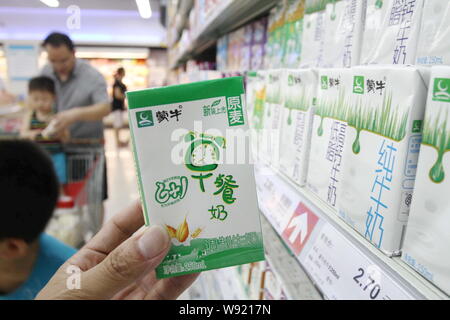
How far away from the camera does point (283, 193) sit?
80 cm

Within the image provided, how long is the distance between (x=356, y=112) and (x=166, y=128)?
0.31m

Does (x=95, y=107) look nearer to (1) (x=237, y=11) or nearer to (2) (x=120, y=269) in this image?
(1) (x=237, y=11)

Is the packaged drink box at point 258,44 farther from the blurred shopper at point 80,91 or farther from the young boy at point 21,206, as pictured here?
the blurred shopper at point 80,91

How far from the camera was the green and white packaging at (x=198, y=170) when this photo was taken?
383 millimetres

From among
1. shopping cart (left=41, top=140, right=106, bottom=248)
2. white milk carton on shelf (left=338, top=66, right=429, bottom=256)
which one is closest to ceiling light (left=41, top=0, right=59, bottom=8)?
white milk carton on shelf (left=338, top=66, right=429, bottom=256)

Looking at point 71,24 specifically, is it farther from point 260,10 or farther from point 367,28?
point 260,10

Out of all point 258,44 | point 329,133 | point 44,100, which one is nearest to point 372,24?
point 329,133

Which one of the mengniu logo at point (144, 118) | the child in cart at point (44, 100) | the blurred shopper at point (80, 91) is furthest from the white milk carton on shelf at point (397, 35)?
the blurred shopper at point (80, 91)

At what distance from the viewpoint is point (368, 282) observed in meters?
0.47

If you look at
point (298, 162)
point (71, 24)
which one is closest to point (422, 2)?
point (298, 162)

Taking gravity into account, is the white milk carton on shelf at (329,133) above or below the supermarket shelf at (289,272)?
above

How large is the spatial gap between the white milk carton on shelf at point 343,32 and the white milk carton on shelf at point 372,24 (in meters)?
0.01

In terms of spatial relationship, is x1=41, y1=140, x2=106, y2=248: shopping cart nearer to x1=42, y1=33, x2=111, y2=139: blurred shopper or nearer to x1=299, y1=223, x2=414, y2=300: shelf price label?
x1=42, y1=33, x2=111, y2=139: blurred shopper
